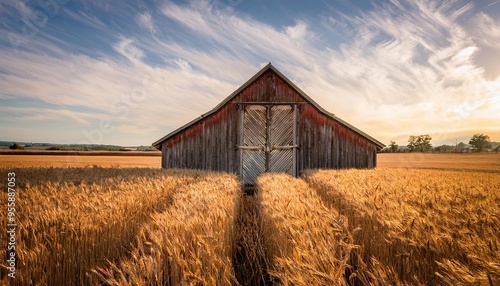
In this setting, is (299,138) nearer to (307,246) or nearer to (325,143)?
(325,143)

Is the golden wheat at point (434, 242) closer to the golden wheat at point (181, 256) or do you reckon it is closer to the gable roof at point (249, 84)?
the golden wheat at point (181, 256)


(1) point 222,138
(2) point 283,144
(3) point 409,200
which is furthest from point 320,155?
(3) point 409,200

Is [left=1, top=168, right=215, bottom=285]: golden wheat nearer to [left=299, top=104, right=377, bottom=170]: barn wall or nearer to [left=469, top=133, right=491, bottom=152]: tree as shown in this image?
[left=299, top=104, right=377, bottom=170]: barn wall

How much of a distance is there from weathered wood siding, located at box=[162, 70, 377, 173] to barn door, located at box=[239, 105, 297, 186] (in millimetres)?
472

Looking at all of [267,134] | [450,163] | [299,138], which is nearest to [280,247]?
[267,134]

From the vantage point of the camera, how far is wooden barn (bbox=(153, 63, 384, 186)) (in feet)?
51.2

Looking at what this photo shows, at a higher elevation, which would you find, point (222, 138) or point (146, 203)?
point (222, 138)

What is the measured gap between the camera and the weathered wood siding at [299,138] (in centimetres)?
1566

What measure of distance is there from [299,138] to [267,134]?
201cm

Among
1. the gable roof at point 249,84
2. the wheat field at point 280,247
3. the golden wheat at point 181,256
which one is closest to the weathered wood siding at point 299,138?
the gable roof at point 249,84

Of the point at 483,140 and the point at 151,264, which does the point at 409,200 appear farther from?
the point at 483,140

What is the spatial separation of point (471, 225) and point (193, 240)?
3.45 meters

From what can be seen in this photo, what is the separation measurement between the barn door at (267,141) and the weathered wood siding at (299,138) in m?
0.47

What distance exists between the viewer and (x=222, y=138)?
1568 centimetres
